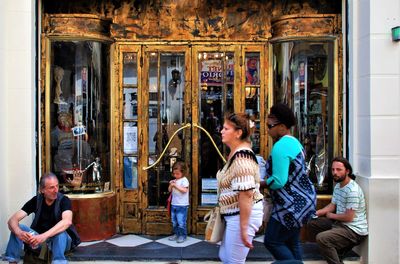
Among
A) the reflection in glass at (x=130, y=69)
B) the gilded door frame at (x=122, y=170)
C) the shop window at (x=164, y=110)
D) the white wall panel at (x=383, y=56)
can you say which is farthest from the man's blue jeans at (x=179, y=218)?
the white wall panel at (x=383, y=56)

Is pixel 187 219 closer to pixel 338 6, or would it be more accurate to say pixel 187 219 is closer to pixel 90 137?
pixel 90 137

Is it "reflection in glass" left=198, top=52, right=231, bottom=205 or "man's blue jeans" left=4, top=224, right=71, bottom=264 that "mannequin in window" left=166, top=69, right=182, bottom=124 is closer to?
"reflection in glass" left=198, top=52, right=231, bottom=205

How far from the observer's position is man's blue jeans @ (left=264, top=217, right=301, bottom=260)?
4.28m

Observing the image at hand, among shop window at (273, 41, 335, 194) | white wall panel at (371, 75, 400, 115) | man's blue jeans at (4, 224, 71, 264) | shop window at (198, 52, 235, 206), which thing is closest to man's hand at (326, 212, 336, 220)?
shop window at (273, 41, 335, 194)

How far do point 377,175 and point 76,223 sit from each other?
152 inches

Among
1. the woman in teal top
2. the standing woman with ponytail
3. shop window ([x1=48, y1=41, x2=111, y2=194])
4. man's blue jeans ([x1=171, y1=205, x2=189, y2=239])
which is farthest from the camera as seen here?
shop window ([x1=48, y1=41, x2=111, y2=194])

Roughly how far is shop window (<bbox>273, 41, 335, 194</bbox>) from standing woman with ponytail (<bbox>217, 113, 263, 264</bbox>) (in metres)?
2.70

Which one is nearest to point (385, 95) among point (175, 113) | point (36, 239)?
point (175, 113)

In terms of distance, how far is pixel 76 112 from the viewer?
664 centimetres

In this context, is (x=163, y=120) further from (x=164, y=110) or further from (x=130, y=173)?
(x=130, y=173)

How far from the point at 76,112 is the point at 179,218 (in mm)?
2006

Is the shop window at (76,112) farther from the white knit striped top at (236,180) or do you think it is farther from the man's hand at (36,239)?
the white knit striped top at (236,180)

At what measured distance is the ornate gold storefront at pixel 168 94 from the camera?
21.9 feet

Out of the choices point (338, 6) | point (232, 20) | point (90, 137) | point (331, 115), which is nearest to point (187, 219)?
point (90, 137)
